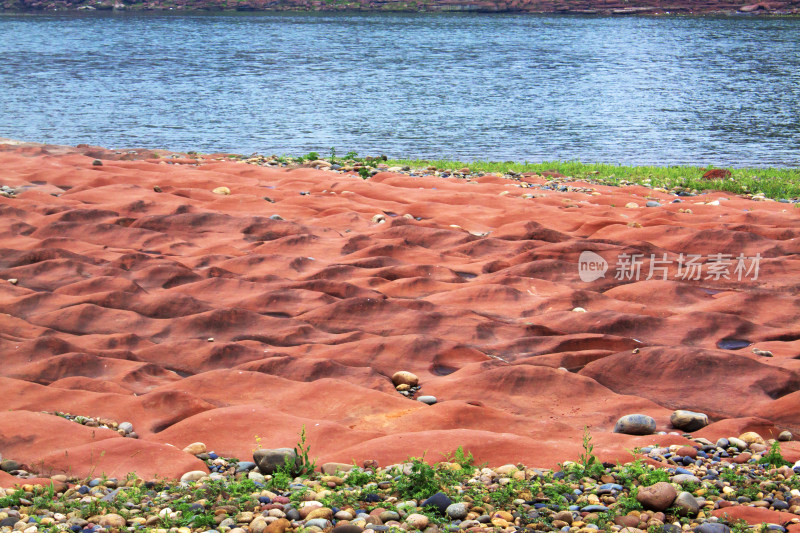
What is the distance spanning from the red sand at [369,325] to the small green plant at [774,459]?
0.28 m

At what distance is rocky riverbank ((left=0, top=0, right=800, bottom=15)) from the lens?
234 feet

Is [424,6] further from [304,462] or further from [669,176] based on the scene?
[304,462]

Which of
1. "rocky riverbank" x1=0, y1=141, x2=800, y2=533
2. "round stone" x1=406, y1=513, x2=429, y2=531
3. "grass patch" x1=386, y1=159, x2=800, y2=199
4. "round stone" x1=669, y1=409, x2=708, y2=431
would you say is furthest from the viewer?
"grass patch" x1=386, y1=159, x2=800, y2=199

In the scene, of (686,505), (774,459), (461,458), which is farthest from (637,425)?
(461,458)

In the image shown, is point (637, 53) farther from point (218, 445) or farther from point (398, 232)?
point (218, 445)

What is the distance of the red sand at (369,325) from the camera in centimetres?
517

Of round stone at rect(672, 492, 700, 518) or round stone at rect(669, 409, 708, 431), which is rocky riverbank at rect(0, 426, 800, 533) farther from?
round stone at rect(669, 409, 708, 431)

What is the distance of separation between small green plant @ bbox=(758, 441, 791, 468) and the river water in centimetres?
1590

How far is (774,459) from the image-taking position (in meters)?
4.55

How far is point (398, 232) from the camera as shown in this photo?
9.68m

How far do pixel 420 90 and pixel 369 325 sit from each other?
2643cm

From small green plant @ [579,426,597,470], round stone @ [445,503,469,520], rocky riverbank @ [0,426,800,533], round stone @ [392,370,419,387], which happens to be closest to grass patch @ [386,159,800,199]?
round stone @ [392,370,419,387]

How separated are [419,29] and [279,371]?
2252 inches

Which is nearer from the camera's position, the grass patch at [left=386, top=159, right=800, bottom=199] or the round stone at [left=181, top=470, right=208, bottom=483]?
the round stone at [left=181, top=470, right=208, bottom=483]
